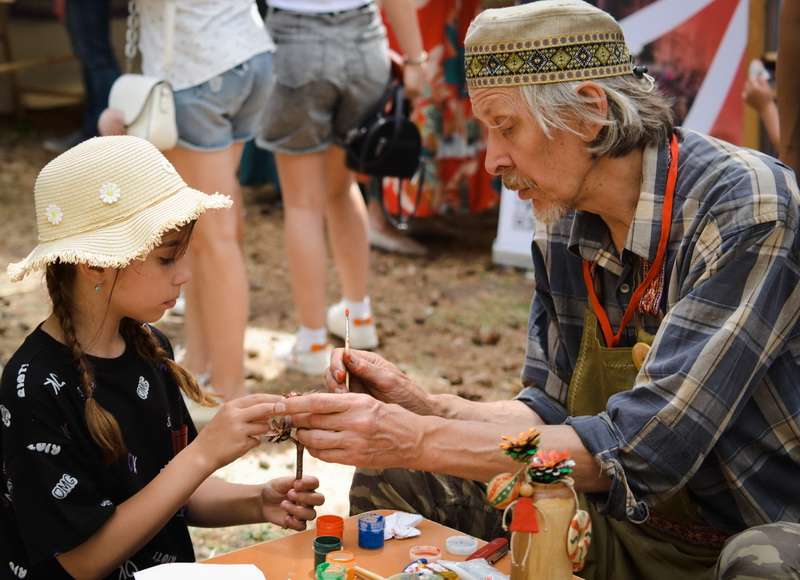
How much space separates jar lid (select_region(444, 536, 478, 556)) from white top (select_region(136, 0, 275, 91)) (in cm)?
241

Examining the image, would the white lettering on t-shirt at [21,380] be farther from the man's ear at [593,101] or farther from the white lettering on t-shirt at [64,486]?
the man's ear at [593,101]

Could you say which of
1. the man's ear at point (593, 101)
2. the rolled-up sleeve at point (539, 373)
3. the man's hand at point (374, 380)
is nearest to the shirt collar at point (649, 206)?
the man's ear at point (593, 101)

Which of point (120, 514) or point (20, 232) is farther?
point (20, 232)

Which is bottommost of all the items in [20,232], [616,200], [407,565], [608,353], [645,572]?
[20,232]

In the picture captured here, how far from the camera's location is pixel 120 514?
94.5 inches

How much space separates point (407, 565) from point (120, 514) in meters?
0.62

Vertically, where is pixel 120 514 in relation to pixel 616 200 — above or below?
below

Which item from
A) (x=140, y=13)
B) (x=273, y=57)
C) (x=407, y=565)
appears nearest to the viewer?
(x=407, y=565)

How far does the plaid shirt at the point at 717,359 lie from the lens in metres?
2.32

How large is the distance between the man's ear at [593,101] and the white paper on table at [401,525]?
951 mm

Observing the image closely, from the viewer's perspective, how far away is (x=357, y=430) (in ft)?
7.72

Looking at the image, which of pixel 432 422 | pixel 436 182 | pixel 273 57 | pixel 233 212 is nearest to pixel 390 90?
pixel 273 57

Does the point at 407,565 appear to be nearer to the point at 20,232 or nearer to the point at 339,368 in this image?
the point at 339,368

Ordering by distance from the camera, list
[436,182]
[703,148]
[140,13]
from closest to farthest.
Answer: [703,148] < [140,13] < [436,182]
